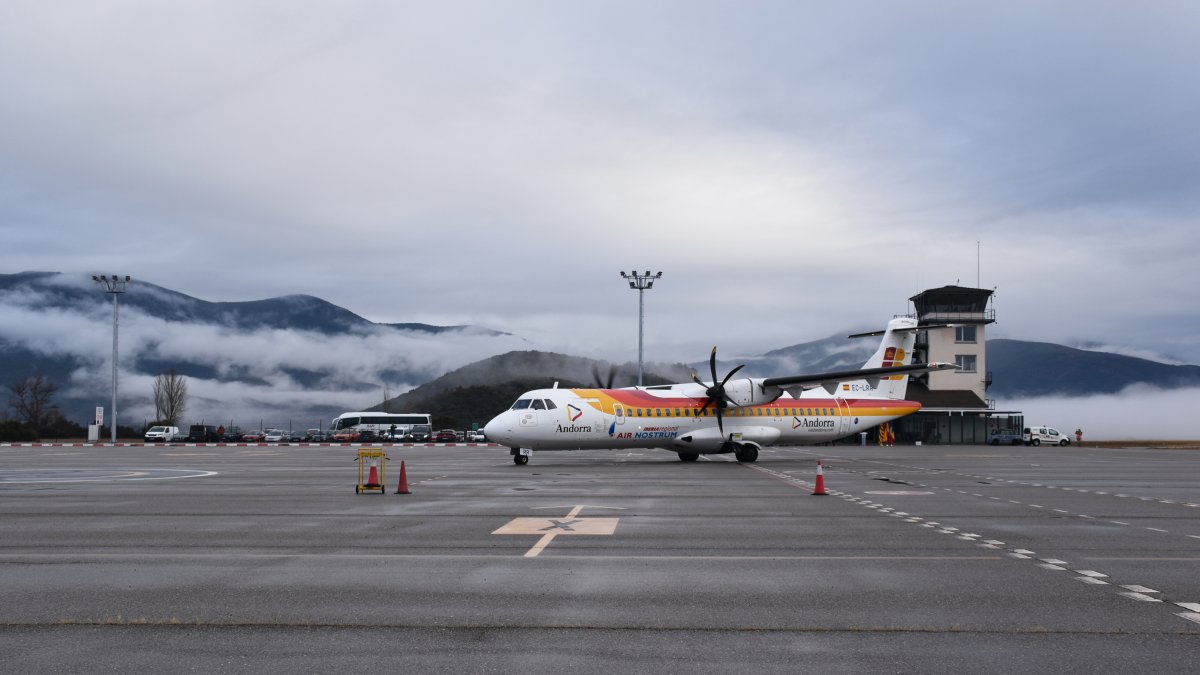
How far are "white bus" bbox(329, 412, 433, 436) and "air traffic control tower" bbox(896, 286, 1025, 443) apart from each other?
4729 cm

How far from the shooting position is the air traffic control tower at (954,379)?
264 ft

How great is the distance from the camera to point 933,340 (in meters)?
88.2

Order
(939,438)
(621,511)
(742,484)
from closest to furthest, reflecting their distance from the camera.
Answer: (621,511)
(742,484)
(939,438)

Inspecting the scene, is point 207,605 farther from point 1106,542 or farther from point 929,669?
point 1106,542

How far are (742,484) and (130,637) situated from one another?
19447 mm

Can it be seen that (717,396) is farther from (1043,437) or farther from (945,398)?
(945,398)

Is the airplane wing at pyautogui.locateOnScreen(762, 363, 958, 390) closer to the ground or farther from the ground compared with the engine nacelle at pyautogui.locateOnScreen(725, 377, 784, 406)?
farther from the ground

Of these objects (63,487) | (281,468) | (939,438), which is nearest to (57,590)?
(63,487)

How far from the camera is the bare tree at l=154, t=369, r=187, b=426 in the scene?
126312 millimetres

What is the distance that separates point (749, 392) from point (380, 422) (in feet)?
220

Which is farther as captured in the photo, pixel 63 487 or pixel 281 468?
pixel 281 468

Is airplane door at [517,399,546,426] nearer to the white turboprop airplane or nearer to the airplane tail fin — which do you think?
the white turboprop airplane

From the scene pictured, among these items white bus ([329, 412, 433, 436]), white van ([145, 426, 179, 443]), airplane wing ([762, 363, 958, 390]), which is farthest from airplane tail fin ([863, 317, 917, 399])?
white van ([145, 426, 179, 443])

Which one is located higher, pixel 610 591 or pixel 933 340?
pixel 933 340
